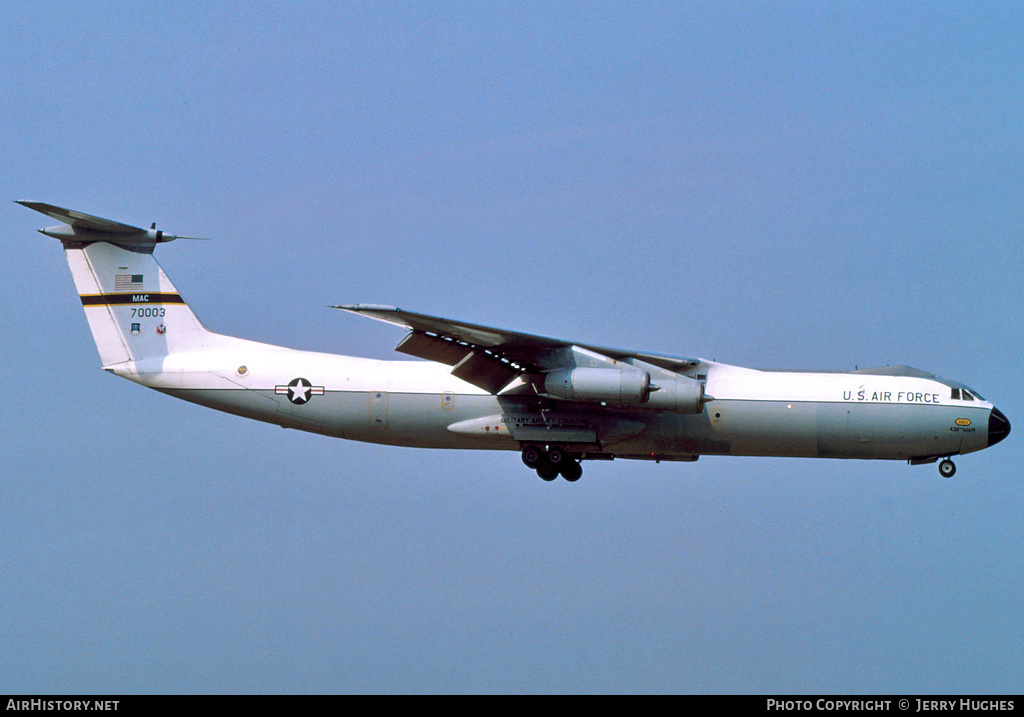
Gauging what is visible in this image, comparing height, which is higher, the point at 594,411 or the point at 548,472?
the point at 594,411

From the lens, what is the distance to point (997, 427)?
21.0 meters

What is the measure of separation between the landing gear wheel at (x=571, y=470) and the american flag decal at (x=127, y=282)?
9.02 metres

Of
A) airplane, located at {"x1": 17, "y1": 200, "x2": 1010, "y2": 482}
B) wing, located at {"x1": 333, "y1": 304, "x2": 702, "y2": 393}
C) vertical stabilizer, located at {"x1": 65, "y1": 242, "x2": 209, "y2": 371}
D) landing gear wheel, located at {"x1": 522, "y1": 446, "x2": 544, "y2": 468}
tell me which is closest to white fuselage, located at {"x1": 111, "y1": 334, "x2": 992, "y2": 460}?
airplane, located at {"x1": 17, "y1": 200, "x2": 1010, "y2": 482}

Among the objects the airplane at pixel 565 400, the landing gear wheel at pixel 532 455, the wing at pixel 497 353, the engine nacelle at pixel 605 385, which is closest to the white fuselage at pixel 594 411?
the airplane at pixel 565 400

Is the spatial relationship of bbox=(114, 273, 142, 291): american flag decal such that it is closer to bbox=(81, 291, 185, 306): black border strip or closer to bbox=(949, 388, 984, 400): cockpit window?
bbox=(81, 291, 185, 306): black border strip

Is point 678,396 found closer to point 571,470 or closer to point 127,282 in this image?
point 571,470

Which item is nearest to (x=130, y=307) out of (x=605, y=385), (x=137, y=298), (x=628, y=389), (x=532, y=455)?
(x=137, y=298)

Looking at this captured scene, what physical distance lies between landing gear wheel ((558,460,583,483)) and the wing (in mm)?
2008

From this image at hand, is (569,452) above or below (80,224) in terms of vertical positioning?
below

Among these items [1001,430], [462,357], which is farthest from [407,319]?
[1001,430]

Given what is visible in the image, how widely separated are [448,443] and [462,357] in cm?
179

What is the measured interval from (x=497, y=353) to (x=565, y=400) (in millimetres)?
1424

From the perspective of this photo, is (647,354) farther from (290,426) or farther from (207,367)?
(207,367)

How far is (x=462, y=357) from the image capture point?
21.3 metres
